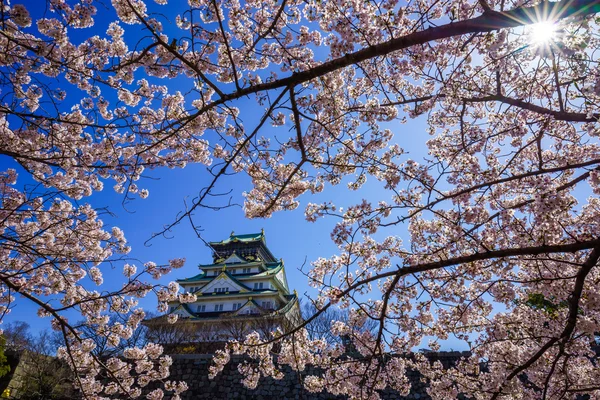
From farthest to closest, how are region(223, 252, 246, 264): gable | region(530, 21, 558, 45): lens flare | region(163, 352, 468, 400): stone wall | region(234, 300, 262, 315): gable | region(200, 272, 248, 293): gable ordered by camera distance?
region(223, 252, 246, 264): gable, region(200, 272, 248, 293): gable, region(234, 300, 262, 315): gable, region(163, 352, 468, 400): stone wall, region(530, 21, 558, 45): lens flare

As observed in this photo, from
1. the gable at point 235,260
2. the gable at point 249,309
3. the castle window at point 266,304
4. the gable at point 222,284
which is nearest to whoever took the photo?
the gable at point 249,309

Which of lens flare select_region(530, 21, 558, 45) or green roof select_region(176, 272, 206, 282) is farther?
green roof select_region(176, 272, 206, 282)

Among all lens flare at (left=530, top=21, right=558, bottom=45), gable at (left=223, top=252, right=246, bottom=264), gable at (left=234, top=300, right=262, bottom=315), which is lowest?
lens flare at (left=530, top=21, right=558, bottom=45)

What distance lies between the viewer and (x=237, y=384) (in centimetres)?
924

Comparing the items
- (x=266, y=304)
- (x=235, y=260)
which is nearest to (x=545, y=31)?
(x=266, y=304)

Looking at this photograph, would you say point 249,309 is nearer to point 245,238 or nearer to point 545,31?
point 245,238

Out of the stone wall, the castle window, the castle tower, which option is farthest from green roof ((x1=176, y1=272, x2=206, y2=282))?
the stone wall

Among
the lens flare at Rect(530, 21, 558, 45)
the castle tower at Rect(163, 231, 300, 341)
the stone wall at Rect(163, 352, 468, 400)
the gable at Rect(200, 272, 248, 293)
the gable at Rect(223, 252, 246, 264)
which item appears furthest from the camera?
the gable at Rect(223, 252, 246, 264)

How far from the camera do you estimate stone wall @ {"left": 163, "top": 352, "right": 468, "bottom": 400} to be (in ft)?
27.3

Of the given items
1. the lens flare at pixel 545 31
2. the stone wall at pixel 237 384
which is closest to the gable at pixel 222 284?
the stone wall at pixel 237 384

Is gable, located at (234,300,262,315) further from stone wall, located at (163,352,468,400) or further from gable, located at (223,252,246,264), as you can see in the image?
stone wall, located at (163,352,468,400)

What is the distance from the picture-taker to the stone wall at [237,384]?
8320mm

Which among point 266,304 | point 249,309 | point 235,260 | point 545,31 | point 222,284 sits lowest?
point 545,31

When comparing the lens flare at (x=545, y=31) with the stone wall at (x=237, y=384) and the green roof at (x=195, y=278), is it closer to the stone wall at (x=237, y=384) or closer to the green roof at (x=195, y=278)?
the stone wall at (x=237, y=384)
